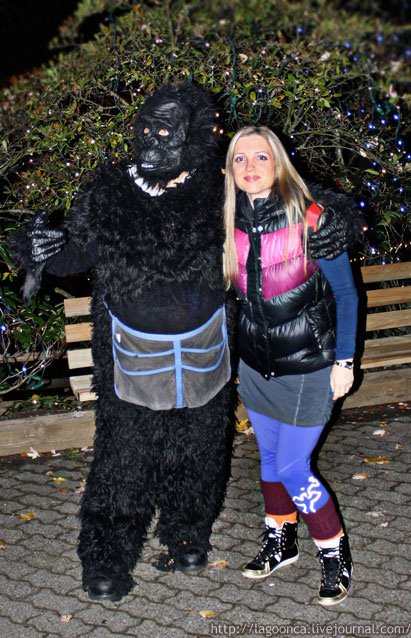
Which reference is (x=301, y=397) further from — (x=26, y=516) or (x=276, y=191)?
(x=26, y=516)

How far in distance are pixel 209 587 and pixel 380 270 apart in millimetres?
3107

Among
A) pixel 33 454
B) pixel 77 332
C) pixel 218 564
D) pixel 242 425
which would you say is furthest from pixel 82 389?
pixel 218 564

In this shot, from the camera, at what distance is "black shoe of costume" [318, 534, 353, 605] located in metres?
3.06

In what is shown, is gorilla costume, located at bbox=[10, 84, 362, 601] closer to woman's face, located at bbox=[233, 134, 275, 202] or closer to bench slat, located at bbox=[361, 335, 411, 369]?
woman's face, located at bbox=[233, 134, 275, 202]

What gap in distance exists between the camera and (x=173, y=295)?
114 inches

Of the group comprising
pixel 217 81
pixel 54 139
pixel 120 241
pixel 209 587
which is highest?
pixel 217 81

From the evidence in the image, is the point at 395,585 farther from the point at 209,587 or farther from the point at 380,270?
the point at 380,270

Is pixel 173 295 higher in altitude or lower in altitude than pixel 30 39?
lower

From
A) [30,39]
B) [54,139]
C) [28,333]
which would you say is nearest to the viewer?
[30,39]

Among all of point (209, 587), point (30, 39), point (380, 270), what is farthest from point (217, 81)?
point (209, 587)

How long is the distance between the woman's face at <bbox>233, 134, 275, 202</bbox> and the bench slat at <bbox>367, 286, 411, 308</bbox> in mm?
2872

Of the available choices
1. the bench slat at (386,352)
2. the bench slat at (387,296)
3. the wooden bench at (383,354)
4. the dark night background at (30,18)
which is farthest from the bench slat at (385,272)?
the dark night background at (30,18)

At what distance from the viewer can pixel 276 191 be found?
288 cm

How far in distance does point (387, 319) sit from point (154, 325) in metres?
3.20
